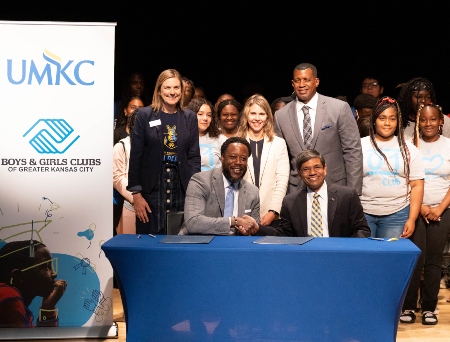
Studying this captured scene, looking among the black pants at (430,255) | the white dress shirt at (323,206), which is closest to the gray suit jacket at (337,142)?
the white dress shirt at (323,206)

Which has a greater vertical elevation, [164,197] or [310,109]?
[310,109]

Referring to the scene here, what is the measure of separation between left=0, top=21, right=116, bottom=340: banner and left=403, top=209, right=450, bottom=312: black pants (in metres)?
2.01

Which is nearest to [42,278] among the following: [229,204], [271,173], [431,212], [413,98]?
[229,204]

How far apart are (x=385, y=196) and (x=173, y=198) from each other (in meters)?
1.33

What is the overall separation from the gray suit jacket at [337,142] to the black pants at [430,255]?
64 centimetres

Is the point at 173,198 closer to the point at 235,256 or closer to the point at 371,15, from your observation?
the point at 235,256

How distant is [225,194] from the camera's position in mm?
4340

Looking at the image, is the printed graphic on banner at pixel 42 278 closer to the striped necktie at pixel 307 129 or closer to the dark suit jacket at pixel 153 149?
the dark suit jacket at pixel 153 149

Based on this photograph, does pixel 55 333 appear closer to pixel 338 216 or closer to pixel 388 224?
pixel 338 216

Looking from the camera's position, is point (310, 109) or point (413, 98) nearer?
point (310, 109)

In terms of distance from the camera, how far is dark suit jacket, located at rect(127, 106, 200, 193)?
4750 mm

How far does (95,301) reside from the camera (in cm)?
451

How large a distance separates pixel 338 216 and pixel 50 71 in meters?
1.79

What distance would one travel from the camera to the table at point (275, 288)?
3463mm
